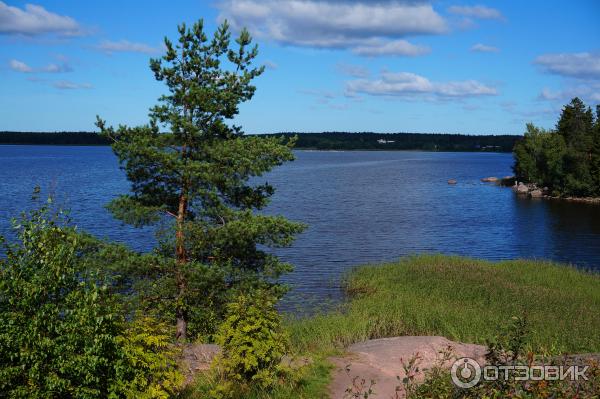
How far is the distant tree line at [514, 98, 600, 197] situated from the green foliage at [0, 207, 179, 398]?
3273 inches

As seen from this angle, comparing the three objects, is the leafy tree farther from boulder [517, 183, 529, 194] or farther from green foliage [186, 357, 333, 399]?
boulder [517, 183, 529, 194]

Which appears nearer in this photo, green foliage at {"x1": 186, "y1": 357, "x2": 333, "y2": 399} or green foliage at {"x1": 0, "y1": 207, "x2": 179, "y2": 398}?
green foliage at {"x1": 0, "y1": 207, "x2": 179, "y2": 398}

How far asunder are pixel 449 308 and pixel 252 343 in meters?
15.8

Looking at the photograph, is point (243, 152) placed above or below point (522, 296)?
above

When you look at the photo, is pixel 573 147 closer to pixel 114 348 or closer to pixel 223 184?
pixel 223 184

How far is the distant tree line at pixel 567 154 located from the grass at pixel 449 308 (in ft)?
173

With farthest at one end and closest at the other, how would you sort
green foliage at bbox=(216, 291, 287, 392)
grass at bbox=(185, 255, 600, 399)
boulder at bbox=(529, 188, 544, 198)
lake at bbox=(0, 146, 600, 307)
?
boulder at bbox=(529, 188, 544, 198) < lake at bbox=(0, 146, 600, 307) < grass at bbox=(185, 255, 600, 399) < green foliage at bbox=(216, 291, 287, 392)

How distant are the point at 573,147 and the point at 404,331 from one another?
2902 inches

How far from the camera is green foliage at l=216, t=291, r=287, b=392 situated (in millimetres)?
11867

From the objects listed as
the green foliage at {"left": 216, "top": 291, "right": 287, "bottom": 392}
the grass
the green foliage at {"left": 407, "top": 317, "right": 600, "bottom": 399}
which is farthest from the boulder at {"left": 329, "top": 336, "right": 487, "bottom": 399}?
the green foliage at {"left": 407, "top": 317, "right": 600, "bottom": 399}

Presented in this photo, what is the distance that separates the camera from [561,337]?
2062cm

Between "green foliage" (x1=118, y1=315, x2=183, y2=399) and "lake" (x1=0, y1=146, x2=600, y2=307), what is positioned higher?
"green foliage" (x1=118, y1=315, x2=183, y2=399)

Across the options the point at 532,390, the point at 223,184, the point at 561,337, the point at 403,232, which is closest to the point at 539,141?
the point at 403,232

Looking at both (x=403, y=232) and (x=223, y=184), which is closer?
(x=223, y=184)
